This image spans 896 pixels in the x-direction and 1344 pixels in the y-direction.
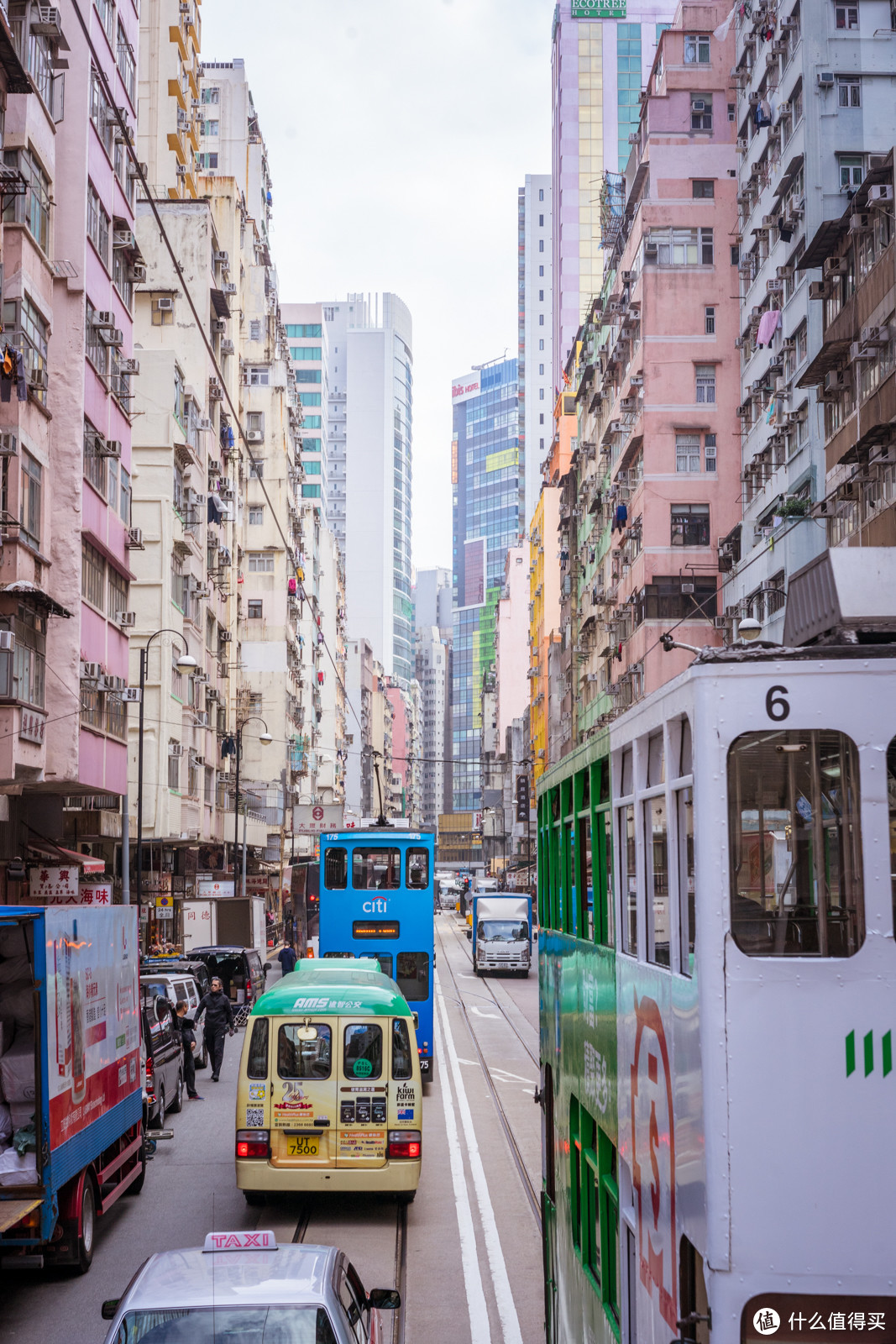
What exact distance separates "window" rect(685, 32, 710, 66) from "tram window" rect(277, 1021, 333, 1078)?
3850 cm

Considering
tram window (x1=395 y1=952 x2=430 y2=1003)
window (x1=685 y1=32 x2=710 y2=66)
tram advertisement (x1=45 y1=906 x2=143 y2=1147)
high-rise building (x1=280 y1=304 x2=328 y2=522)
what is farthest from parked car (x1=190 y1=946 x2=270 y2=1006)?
high-rise building (x1=280 y1=304 x2=328 y2=522)

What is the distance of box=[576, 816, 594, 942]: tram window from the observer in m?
6.69

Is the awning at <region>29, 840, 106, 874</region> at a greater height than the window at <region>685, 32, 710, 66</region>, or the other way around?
the window at <region>685, 32, 710, 66</region>

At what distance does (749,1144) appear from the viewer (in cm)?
370

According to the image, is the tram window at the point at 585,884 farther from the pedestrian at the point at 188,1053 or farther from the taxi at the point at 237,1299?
the pedestrian at the point at 188,1053

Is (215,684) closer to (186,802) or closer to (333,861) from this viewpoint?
(186,802)

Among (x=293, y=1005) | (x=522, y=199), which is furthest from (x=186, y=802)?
(x=522, y=199)

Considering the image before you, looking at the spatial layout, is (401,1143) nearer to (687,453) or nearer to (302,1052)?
(302,1052)

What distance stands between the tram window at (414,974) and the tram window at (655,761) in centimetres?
1698

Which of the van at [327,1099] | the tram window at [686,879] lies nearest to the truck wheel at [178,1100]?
the van at [327,1099]

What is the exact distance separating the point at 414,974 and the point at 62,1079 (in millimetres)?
11082

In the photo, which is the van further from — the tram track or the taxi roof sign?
the taxi roof sign

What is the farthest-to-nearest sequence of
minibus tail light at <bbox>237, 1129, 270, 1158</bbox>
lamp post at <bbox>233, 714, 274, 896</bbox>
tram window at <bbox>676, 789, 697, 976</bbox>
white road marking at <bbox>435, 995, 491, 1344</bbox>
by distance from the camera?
lamp post at <bbox>233, 714, 274, 896</bbox> → minibus tail light at <bbox>237, 1129, 270, 1158</bbox> → white road marking at <bbox>435, 995, 491, 1344</bbox> → tram window at <bbox>676, 789, 697, 976</bbox>

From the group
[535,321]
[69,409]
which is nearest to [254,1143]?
[69,409]
